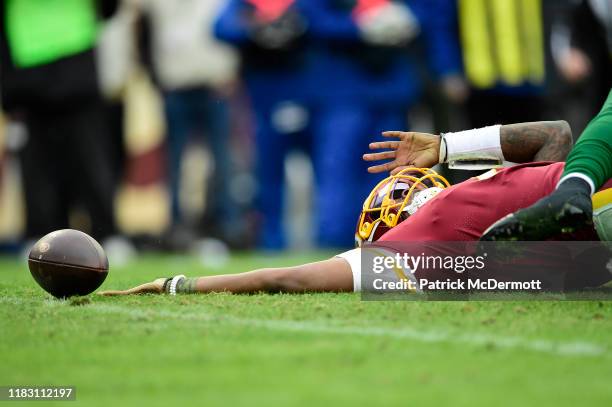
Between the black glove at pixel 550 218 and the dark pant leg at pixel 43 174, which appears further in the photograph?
the dark pant leg at pixel 43 174

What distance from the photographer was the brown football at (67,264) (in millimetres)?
5469

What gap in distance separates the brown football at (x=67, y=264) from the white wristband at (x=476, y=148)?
1.91 meters

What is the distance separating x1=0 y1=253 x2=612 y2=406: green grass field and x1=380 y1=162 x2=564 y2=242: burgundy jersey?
48 centimetres

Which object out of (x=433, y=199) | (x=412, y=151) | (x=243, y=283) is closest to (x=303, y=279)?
(x=243, y=283)

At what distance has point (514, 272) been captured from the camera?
560cm

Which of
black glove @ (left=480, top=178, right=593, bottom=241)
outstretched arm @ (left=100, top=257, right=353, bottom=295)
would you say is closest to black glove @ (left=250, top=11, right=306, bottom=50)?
outstretched arm @ (left=100, top=257, right=353, bottom=295)

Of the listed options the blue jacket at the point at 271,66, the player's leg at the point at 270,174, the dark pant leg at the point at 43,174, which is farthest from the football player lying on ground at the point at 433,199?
the dark pant leg at the point at 43,174

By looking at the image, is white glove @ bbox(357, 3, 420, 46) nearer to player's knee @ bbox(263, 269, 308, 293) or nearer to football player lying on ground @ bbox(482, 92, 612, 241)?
player's knee @ bbox(263, 269, 308, 293)

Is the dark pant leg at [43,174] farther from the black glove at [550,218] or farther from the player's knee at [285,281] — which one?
the black glove at [550,218]

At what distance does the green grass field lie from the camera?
3516mm

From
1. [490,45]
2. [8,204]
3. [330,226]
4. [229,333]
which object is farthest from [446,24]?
[229,333]

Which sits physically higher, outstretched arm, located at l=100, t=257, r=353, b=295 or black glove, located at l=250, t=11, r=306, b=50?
black glove, located at l=250, t=11, r=306, b=50

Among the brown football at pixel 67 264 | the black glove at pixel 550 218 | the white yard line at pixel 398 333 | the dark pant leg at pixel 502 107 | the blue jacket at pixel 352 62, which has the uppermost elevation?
the blue jacket at pixel 352 62

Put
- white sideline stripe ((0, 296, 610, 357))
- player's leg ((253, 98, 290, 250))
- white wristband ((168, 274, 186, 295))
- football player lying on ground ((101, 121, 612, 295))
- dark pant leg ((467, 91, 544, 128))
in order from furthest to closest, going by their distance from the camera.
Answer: dark pant leg ((467, 91, 544, 128)), player's leg ((253, 98, 290, 250)), white wristband ((168, 274, 186, 295)), football player lying on ground ((101, 121, 612, 295)), white sideline stripe ((0, 296, 610, 357))
